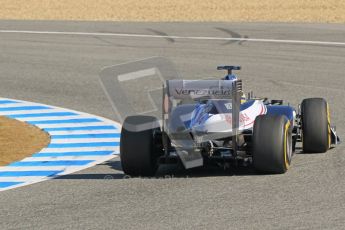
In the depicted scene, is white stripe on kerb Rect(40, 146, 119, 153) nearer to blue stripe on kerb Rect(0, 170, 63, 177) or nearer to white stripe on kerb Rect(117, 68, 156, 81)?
blue stripe on kerb Rect(0, 170, 63, 177)

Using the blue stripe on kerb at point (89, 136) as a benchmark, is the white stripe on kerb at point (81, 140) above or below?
below

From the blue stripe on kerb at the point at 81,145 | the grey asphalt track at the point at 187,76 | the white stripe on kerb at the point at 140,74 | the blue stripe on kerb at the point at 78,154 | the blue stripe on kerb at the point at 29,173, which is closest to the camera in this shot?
the grey asphalt track at the point at 187,76

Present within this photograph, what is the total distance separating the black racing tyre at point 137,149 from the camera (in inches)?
456

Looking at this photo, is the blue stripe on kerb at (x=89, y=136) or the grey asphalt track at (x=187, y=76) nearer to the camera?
the grey asphalt track at (x=187, y=76)

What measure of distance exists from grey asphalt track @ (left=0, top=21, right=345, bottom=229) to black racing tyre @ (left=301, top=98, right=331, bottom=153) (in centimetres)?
15

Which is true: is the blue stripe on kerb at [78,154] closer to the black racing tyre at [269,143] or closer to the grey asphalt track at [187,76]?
the grey asphalt track at [187,76]

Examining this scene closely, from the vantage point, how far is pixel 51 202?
34.7ft

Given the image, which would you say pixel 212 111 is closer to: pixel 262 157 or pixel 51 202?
pixel 262 157

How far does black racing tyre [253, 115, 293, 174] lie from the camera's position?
11.2m

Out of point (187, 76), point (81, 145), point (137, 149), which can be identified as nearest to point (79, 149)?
point (81, 145)

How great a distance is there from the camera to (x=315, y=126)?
41.5 ft

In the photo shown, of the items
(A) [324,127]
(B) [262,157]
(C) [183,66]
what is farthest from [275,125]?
Answer: (C) [183,66]

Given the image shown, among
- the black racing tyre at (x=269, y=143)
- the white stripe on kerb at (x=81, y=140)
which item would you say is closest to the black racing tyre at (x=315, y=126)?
the black racing tyre at (x=269, y=143)

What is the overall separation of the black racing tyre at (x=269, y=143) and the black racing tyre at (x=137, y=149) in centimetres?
124
